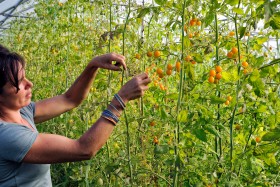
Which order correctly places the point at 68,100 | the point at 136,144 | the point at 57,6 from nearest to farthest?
the point at 68,100 < the point at 136,144 < the point at 57,6

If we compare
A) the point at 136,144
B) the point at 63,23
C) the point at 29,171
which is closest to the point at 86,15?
the point at 63,23

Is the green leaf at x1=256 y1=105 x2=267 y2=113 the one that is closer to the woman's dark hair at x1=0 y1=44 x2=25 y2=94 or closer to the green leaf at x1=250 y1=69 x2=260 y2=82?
the green leaf at x1=250 y1=69 x2=260 y2=82

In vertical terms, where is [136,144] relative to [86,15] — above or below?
below

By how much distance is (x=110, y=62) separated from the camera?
175 cm

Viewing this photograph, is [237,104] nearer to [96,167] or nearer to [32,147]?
[32,147]

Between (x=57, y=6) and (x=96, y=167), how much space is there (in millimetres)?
1483

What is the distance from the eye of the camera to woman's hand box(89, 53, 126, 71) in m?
1.66

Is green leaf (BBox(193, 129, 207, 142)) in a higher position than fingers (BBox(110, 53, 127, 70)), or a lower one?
lower

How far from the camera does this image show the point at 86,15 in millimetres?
3381

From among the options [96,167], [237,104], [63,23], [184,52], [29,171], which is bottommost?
[96,167]

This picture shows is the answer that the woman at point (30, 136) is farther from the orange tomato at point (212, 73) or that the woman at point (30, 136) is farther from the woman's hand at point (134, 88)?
the orange tomato at point (212, 73)

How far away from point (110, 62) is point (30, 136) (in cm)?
45

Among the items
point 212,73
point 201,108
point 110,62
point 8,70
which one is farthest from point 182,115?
point 8,70

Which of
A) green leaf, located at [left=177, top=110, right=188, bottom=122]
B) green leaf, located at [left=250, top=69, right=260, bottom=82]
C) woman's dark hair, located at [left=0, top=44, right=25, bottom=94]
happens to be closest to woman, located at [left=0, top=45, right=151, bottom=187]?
woman's dark hair, located at [left=0, top=44, right=25, bottom=94]
